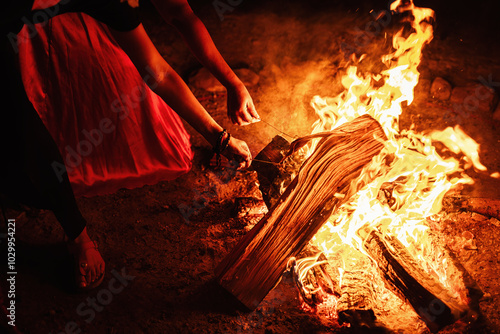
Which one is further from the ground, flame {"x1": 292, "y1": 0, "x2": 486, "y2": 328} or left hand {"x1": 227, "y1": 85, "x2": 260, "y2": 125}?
left hand {"x1": 227, "y1": 85, "x2": 260, "y2": 125}

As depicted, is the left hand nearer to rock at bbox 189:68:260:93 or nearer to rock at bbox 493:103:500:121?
rock at bbox 189:68:260:93

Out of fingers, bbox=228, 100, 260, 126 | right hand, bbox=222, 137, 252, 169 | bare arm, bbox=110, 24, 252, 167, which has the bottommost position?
right hand, bbox=222, 137, 252, 169

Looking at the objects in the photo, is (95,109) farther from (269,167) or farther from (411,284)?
(411,284)

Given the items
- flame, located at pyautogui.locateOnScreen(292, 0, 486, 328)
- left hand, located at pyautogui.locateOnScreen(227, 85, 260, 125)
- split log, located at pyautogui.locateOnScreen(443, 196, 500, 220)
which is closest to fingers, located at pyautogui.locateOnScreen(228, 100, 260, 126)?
left hand, located at pyautogui.locateOnScreen(227, 85, 260, 125)

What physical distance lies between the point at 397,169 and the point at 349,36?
280 cm

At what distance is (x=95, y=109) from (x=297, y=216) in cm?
217

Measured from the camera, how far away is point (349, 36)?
4.68m

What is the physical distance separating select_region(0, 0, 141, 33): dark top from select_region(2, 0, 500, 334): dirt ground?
1642mm

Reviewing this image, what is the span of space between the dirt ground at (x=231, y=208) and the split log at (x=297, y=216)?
0.96 feet

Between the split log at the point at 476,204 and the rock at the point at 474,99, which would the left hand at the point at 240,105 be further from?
the rock at the point at 474,99

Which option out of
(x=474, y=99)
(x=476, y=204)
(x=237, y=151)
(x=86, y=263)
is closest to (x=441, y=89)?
(x=474, y=99)

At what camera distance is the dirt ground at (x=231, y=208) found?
232 cm

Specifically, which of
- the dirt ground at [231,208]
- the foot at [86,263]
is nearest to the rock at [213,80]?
the dirt ground at [231,208]

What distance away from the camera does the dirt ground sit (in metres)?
2.32
